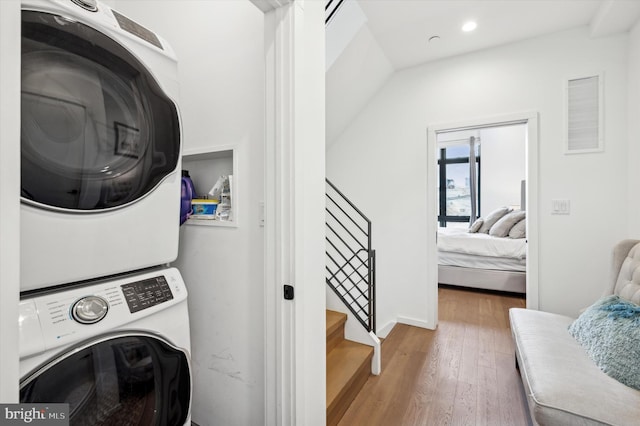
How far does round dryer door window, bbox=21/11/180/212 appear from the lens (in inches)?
27.0

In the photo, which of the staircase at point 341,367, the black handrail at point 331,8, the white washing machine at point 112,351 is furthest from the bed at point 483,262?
the white washing machine at point 112,351

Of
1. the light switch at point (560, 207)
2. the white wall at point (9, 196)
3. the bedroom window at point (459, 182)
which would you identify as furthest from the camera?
the bedroom window at point (459, 182)

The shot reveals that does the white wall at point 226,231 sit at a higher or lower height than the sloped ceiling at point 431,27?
lower

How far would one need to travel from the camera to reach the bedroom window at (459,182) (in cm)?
632

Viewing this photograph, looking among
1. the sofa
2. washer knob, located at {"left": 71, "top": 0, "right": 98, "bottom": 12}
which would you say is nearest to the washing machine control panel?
washer knob, located at {"left": 71, "top": 0, "right": 98, "bottom": 12}

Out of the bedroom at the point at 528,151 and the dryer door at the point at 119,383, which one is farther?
the bedroom at the point at 528,151

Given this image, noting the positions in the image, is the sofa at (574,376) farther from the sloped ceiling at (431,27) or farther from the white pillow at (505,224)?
the white pillow at (505,224)

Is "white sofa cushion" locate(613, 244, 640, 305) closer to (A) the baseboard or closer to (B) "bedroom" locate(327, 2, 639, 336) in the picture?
(B) "bedroom" locate(327, 2, 639, 336)

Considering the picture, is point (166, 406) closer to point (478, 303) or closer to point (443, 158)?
point (478, 303)

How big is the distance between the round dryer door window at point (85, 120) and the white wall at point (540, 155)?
2.58m

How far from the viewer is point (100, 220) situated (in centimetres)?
83

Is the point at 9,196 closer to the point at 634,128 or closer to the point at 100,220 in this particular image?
the point at 100,220

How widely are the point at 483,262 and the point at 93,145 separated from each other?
4410 mm

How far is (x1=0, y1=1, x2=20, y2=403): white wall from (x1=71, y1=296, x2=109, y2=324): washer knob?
0.40m
